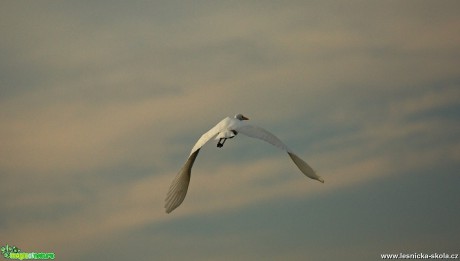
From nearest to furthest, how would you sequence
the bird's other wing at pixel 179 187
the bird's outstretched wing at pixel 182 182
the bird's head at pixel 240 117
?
the bird's outstretched wing at pixel 182 182
the bird's other wing at pixel 179 187
the bird's head at pixel 240 117

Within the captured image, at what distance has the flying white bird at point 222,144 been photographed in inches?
2564

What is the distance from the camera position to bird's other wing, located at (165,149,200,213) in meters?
68.4

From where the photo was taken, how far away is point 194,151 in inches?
2657

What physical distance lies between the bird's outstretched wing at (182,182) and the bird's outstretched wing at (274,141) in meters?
2.24

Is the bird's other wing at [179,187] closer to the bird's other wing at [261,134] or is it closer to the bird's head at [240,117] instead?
the bird's other wing at [261,134]

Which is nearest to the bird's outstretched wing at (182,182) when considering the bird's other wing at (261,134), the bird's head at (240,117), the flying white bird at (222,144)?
the flying white bird at (222,144)

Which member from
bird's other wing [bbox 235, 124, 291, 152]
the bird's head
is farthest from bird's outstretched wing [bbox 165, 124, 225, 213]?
the bird's head

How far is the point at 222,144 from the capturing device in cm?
6769

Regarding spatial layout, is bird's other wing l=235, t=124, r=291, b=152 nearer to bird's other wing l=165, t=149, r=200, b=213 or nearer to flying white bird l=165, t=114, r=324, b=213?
flying white bird l=165, t=114, r=324, b=213

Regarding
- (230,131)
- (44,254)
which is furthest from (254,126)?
(44,254)

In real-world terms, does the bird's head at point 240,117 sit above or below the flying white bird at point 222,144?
above

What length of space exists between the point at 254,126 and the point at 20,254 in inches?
804

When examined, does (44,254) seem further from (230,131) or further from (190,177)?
(230,131)

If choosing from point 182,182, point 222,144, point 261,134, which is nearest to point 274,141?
point 261,134
